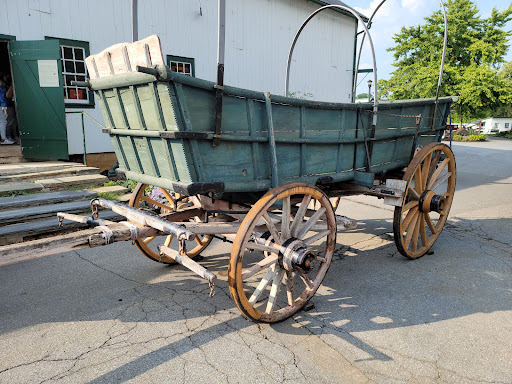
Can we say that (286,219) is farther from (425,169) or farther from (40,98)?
(40,98)

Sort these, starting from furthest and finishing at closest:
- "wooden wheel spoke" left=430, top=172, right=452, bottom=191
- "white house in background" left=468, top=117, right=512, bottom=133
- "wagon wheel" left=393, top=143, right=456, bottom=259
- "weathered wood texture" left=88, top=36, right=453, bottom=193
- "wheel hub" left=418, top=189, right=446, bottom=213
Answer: "white house in background" left=468, top=117, right=512, bottom=133 → "wooden wheel spoke" left=430, top=172, right=452, bottom=191 → "wheel hub" left=418, top=189, right=446, bottom=213 → "wagon wheel" left=393, top=143, right=456, bottom=259 → "weathered wood texture" left=88, top=36, right=453, bottom=193

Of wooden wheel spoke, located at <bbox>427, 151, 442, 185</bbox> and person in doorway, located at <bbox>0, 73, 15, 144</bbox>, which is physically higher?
person in doorway, located at <bbox>0, 73, 15, 144</bbox>

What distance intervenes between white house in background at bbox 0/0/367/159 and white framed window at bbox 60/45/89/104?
21 mm

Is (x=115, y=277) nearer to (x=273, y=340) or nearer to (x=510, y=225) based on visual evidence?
(x=273, y=340)

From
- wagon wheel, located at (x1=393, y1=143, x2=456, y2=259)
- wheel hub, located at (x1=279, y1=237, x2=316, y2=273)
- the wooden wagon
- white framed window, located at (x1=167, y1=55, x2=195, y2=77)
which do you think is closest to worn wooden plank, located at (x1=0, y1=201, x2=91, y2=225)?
the wooden wagon

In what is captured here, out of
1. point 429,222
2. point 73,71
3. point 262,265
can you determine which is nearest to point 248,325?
point 262,265

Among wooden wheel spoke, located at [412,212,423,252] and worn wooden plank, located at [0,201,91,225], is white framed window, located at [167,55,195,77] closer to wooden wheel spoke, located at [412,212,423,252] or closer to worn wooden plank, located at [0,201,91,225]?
worn wooden plank, located at [0,201,91,225]

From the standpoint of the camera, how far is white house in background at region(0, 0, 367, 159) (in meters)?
7.49

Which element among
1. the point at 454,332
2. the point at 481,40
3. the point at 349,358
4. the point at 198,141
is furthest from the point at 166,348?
the point at 481,40

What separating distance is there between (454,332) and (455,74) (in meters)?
27.1

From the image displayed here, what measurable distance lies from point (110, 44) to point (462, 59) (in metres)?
Result: 26.5

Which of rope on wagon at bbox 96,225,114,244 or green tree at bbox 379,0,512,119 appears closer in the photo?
rope on wagon at bbox 96,225,114,244

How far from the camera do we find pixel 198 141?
2645 millimetres

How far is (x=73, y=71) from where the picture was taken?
8.37 metres
